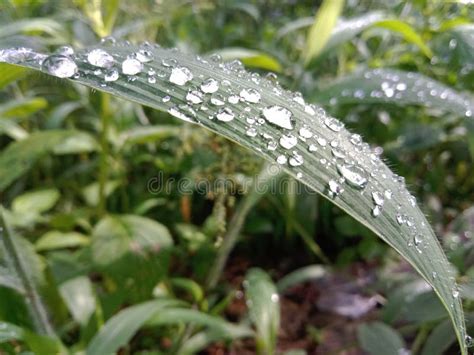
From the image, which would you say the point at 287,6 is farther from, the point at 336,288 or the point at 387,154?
the point at 336,288

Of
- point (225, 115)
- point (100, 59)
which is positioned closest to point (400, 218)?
point (225, 115)

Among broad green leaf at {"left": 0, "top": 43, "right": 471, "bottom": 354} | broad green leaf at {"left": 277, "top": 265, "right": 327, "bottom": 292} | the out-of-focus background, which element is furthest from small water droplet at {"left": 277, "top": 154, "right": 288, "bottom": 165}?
broad green leaf at {"left": 277, "top": 265, "right": 327, "bottom": 292}

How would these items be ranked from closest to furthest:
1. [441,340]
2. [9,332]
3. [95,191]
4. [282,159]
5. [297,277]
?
1. [282,159]
2. [9,332]
3. [441,340]
4. [297,277]
5. [95,191]

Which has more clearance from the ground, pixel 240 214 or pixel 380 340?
pixel 240 214

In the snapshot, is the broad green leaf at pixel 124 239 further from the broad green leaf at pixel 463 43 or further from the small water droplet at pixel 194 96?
the broad green leaf at pixel 463 43

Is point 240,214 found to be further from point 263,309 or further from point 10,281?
point 10,281

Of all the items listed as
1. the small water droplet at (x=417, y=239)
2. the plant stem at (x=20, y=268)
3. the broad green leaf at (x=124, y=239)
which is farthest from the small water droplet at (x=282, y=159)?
the broad green leaf at (x=124, y=239)

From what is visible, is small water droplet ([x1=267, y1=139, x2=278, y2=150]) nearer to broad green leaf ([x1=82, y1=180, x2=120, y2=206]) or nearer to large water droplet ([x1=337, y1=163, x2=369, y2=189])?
large water droplet ([x1=337, y1=163, x2=369, y2=189])
